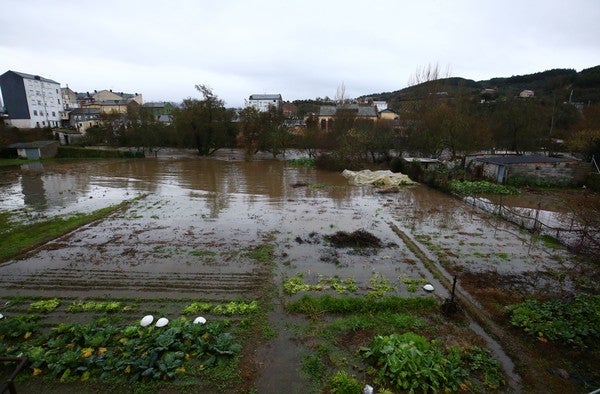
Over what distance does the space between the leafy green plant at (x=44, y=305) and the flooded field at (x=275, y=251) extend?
52 centimetres

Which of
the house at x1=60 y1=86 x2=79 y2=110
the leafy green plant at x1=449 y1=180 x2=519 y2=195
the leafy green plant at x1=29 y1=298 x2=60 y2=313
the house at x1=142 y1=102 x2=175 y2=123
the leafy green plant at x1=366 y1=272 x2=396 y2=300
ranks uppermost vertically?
the house at x1=60 y1=86 x2=79 y2=110

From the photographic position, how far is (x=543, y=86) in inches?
3125

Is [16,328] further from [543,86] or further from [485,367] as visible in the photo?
[543,86]

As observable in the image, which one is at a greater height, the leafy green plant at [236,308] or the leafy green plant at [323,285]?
the leafy green plant at [236,308]

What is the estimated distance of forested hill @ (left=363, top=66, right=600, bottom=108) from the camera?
39562 millimetres

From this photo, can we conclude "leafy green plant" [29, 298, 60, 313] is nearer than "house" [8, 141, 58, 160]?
Yes

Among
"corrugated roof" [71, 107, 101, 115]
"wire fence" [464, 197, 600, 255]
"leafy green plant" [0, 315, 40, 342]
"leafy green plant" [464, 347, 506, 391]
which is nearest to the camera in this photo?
"leafy green plant" [464, 347, 506, 391]

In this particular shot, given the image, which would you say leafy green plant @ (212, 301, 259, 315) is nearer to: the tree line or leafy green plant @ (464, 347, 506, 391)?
leafy green plant @ (464, 347, 506, 391)

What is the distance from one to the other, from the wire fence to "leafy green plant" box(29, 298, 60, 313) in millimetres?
15333

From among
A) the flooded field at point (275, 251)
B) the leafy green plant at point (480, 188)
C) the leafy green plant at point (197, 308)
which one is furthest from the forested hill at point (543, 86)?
the leafy green plant at point (197, 308)

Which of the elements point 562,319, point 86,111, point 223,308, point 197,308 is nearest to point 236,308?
point 223,308

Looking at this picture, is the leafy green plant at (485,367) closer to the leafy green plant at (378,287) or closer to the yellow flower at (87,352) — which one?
the leafy green plant at (378,287)

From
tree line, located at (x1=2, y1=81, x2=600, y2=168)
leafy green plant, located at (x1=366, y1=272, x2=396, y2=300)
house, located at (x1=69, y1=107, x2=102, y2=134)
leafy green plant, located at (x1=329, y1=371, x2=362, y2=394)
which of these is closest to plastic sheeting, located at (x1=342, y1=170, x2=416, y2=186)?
tree line, located at (x1=2, y1=81, x2=600, y2=168)

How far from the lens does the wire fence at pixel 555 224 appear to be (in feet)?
37.9
